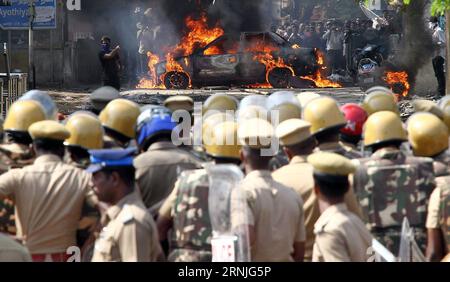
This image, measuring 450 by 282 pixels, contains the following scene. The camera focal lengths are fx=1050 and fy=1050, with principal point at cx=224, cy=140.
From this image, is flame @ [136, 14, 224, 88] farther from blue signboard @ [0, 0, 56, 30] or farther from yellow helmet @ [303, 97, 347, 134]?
yellow helmet @ [303, 97, 347, 134]

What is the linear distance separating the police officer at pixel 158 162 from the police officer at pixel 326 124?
2.95ft

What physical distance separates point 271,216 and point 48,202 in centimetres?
135

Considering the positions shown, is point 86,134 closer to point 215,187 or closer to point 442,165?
point 215,187

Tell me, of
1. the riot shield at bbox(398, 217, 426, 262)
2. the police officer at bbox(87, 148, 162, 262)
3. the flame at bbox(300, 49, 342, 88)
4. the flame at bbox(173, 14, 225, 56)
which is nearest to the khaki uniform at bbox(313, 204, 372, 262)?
the riot shield at bbox(398, 217, 426, 262)

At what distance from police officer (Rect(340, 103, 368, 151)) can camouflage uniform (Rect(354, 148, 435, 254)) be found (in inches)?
45.6

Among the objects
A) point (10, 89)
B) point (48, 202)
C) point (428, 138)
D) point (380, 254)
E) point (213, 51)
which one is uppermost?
point (213, 51)

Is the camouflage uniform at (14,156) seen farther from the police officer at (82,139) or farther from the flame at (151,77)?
the flame at (151,77)

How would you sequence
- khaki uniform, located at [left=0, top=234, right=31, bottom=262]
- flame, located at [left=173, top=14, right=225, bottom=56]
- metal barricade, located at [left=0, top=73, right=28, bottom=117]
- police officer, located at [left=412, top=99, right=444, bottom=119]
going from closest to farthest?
khaki uniform, located at [left=0, top=234, right=31, bottom=262] → police officer, located at [left=412, top=99, right=444, bottom=119] → metal barricade, located at [left=0, top=73, right=28, bottom=117] → flame, located at [left=173, top=14, right=225, bottom=56]

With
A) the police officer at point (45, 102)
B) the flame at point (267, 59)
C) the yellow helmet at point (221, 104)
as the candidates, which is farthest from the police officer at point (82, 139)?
the flame at point (267, 59)

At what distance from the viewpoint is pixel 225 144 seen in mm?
6328

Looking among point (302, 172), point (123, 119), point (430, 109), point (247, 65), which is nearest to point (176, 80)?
point (247, 65)

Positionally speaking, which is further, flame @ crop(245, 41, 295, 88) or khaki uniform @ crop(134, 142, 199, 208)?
flame @ crop(245, 41, 295, 88)

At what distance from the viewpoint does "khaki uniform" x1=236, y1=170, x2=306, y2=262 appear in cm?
599

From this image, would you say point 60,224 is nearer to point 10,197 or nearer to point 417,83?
point 10,197
